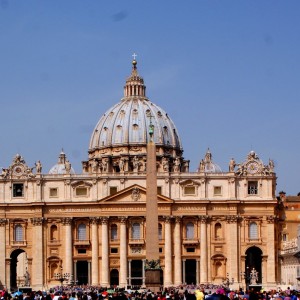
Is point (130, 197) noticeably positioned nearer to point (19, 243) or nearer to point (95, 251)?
point (95, 251)

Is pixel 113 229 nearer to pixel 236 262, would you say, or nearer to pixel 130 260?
pixel 130 260

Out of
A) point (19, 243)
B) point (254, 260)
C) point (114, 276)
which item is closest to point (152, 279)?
point (114, 276)

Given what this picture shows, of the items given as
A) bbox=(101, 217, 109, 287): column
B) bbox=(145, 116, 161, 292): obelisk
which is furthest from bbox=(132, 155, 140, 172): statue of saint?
bbox=(145, 116, 161, 292): obelisk

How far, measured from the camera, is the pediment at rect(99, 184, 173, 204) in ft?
359

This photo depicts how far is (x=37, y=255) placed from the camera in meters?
109

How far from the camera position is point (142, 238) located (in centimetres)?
11006

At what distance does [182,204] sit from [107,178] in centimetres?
779

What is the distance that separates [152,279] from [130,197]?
45257 mm

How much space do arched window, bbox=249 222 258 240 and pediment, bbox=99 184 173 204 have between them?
27.3 ft

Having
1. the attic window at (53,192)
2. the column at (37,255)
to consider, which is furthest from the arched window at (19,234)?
the attic window at (53,192)

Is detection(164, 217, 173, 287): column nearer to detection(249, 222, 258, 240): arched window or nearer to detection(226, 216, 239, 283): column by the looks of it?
detection(226, 216, 239, 283): column

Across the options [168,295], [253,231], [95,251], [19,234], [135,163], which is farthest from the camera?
[135,163]

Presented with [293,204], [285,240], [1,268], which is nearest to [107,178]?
[1,268]

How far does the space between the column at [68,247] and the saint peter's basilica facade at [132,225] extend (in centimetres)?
10
